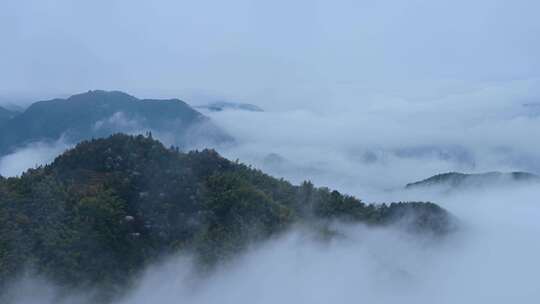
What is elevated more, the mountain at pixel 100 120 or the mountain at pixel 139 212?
the mountain at pixel 100 120

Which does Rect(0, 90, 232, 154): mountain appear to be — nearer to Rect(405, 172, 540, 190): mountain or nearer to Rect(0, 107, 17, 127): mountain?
Rect(0, 107, 17, 127): mountain

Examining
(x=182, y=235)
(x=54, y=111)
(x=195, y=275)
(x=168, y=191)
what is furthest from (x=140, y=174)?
(x=54, y=111)

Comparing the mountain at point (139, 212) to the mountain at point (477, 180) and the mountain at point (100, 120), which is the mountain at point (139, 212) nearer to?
the mountain at point (477, 180)

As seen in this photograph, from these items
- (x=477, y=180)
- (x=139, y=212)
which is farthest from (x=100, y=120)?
(x=139, y=212)

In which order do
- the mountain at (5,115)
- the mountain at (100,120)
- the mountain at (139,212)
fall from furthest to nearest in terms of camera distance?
the mountain at (5,115), the mountain at (100,120), the mountain at (139,212)

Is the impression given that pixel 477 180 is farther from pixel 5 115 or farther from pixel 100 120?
pixel 5 115

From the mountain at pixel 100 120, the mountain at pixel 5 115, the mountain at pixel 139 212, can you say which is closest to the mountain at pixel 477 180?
the mountain at pixel 139 212

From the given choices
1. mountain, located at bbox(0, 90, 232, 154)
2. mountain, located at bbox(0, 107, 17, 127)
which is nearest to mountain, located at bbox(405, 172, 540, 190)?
mountain, located at bbox(0, 90, 232, 154)
